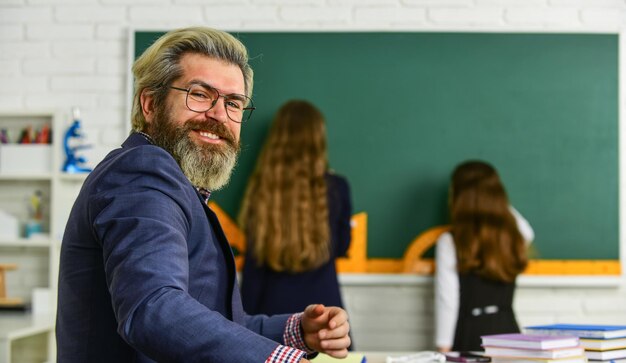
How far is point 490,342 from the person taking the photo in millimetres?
1852

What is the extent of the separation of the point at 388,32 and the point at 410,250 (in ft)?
3.45

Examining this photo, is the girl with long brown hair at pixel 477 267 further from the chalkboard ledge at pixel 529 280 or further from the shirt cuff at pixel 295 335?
the shirt cuff at pixel 295 335

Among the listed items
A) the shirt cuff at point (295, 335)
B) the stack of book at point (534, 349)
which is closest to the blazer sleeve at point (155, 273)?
the shirt cuff at point (295, 335)

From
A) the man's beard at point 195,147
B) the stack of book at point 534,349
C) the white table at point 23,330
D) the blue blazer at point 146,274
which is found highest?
the man's beard at point 195,147

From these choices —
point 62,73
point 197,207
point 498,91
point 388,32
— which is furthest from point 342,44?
point 197,207

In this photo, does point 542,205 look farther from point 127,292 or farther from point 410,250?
point 127,292

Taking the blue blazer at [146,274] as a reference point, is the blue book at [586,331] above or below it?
below

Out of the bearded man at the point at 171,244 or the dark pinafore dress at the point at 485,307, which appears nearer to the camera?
the bearded man at the point at 171,244

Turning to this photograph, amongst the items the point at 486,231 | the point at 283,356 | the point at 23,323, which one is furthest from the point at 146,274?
the point at 23,323

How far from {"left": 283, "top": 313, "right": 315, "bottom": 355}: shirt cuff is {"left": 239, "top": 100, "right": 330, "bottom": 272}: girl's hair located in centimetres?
154

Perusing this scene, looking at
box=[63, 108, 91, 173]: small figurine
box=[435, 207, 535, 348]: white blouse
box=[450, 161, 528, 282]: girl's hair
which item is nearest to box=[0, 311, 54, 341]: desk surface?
box=[63, 108, 91, 173]: small figurine

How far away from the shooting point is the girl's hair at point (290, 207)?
3.30 meters

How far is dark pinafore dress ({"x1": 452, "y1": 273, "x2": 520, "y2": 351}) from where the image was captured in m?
3.46

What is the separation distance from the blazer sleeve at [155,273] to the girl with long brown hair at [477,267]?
2357 millimetres
